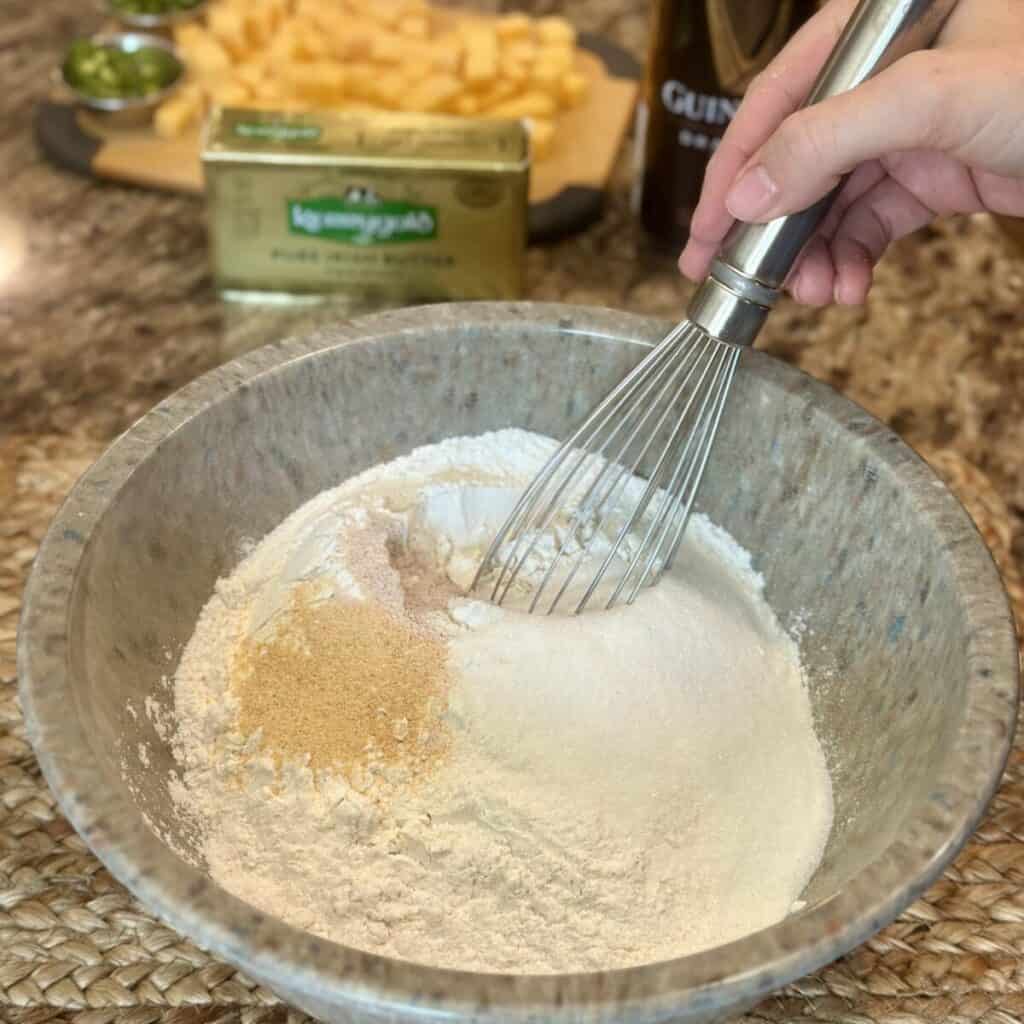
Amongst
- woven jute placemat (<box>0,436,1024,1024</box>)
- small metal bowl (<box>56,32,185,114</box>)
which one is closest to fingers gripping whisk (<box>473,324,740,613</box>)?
woven jute placemat (<box>0,436,1024,1024</box>)

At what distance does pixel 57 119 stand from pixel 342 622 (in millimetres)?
813

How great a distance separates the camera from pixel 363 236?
1.04 metres

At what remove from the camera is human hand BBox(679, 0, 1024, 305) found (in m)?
0.61

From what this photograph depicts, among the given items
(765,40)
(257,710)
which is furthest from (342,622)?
(765,40)

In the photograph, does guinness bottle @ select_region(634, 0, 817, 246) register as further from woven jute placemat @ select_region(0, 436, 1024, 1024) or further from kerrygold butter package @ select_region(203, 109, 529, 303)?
woven jute placemat @ select_region(0, 436, 1024, 1024)

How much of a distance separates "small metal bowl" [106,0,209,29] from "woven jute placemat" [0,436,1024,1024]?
0.88 m

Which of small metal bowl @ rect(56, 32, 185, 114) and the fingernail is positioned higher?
the fingernail

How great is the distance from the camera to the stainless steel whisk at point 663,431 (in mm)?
655

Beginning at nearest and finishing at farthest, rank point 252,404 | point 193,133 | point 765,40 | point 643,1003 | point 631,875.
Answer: point 643,1003
point 631,875
point 252,404
point 765,40
point 193,133

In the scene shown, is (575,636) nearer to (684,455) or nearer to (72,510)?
(684,455)

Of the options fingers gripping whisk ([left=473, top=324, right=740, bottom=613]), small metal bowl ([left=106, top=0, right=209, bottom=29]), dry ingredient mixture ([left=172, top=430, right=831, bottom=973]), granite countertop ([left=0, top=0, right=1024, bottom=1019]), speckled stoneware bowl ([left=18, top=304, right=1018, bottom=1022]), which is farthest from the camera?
small metal bowl ([left=106, top=0, right=209, bottom=29])

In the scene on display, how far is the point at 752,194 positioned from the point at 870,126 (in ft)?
0.22

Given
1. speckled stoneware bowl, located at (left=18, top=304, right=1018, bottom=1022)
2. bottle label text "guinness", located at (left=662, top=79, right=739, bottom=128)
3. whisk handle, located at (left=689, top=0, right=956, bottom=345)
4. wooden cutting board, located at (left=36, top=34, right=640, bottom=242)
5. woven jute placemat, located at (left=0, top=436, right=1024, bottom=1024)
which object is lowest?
woven jute placemat, located at (left=0, top=436, right=1024, bottom=1024)

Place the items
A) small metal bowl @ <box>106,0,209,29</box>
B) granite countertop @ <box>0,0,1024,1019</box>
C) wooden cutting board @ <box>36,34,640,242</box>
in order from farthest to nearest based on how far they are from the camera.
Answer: small metal bowl @ <box>106,0,209,29</box> < wooden cutting board @ <box>36,34,640,242</box> < granite countertop @ <box>0,0,1024,1019</box>
